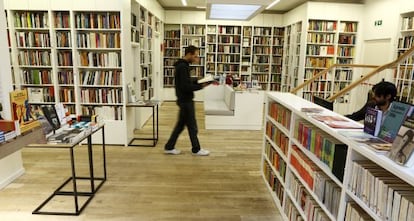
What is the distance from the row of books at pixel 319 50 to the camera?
24.6ft

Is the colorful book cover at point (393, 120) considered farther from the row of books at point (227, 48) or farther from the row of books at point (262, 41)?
the row of books at point (262, 41)

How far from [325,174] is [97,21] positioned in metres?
3.97

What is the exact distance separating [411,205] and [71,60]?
467 centimetres

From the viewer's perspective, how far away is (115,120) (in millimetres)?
4727

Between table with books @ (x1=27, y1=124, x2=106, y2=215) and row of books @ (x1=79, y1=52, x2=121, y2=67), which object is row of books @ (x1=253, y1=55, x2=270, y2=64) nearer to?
row of books @ (x1=79, y1=52, x2=121, y2=67)

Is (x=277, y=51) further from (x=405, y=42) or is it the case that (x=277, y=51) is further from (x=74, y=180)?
(x=74, y=180)

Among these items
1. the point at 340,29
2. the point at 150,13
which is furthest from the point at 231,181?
the point at 340,29

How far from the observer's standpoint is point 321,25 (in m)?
7.33

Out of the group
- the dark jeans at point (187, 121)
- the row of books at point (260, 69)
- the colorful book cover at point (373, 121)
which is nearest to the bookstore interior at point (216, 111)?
the colorful book cover at point (373, 121)

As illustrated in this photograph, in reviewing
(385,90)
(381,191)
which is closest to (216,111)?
(385,90)

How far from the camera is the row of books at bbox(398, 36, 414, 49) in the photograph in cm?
551

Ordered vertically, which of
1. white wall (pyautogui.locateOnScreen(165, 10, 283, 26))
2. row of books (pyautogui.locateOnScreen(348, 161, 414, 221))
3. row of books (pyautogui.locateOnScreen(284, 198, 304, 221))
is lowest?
row of books (pyautogui.locateOnScreen(284, 198, 304, 221))

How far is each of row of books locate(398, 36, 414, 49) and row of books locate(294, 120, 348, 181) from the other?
452cm

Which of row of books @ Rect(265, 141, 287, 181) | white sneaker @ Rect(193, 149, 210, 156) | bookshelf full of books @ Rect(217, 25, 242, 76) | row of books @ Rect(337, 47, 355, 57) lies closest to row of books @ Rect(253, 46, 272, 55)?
bookshelf full of books @ Rect(217, 25, 242, 76)
